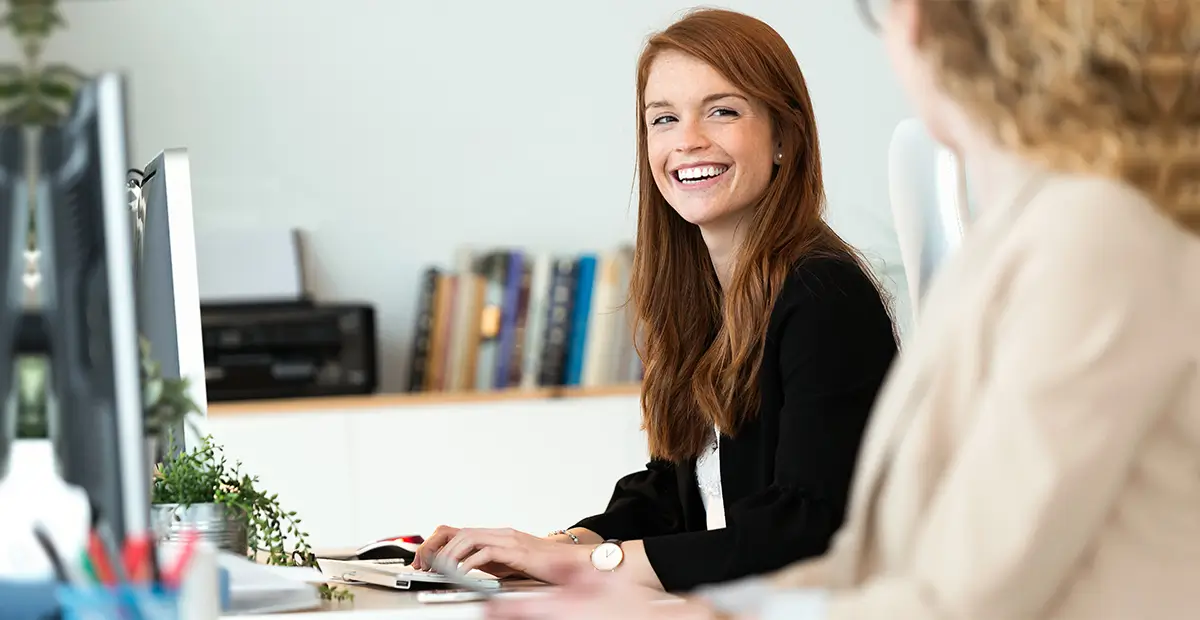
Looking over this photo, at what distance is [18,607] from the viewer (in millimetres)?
931

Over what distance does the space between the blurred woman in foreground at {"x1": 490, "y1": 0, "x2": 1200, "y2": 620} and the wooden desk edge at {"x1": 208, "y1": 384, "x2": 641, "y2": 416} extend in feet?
7.84

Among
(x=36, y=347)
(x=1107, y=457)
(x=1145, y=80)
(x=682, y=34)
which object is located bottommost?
(x=1107, y=457)

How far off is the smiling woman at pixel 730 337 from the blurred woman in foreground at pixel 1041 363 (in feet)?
1.87

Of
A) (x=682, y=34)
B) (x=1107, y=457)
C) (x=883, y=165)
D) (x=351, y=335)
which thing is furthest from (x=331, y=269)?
(x=1107, y=457)

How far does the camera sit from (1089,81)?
35.4 inches

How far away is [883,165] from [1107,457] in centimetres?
305

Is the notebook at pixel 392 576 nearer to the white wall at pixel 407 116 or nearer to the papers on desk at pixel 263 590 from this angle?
the papers on desk at pixel 263 590

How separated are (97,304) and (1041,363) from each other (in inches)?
23.1

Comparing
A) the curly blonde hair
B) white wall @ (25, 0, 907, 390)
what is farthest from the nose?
white wall @ (25, 0, 907, 390)

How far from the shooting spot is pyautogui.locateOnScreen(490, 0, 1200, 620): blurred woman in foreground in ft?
2.76

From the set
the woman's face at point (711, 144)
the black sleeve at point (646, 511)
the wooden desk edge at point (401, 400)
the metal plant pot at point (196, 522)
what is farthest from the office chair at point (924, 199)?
the wooden desk edge at point (401, 400)

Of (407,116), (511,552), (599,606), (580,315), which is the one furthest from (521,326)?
(599,606)

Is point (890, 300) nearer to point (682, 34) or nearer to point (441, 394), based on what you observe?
point (682, 34)

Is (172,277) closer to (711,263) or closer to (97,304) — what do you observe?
(97,304)
